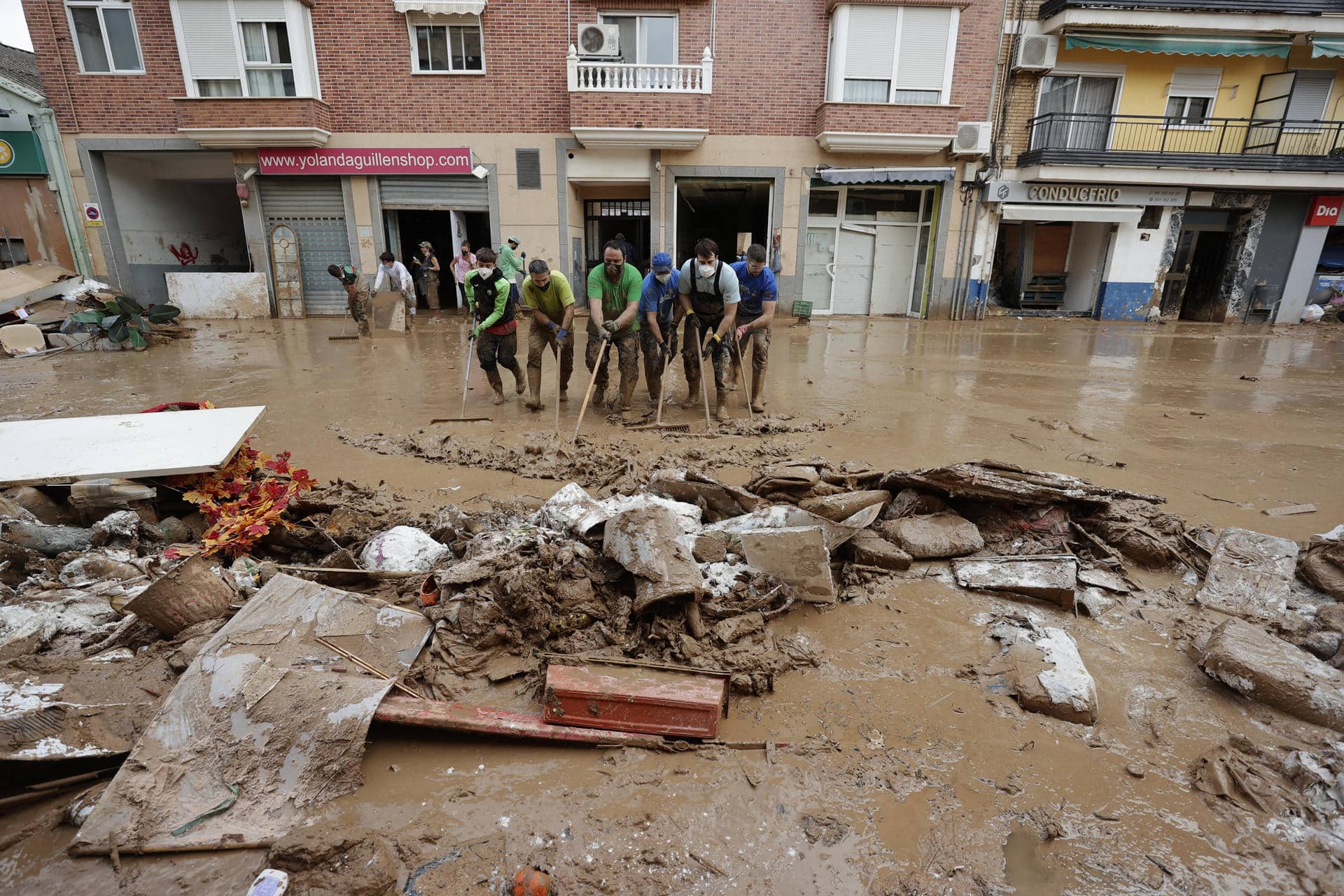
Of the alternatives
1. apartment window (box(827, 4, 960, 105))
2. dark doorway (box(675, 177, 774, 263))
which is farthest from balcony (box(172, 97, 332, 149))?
apartment window (box(827, 4, 960, 105))

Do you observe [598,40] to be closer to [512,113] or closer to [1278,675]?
[512,113]

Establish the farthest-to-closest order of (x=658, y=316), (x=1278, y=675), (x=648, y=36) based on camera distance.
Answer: (x=648, y=36) → (x=658, y=316) → (x=1278, y=675)

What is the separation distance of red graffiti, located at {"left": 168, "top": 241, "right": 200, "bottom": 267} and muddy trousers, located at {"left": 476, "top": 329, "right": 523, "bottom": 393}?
14.1 meters

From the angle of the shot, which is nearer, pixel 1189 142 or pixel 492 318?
pixel 492 318

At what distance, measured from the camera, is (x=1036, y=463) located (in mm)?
5395

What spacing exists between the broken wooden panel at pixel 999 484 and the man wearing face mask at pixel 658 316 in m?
3.43

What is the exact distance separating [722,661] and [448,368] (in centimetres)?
763

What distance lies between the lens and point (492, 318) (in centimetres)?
702

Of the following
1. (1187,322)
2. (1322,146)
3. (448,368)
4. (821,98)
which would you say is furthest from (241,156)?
(1322,146)

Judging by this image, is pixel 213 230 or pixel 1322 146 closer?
pixel 1322 146

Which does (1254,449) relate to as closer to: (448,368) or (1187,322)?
(448,368)

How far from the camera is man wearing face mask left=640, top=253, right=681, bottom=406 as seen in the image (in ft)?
22.6

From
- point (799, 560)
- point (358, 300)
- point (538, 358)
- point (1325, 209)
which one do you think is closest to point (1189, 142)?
point (1325, 209)

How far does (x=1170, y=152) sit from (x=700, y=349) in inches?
626
